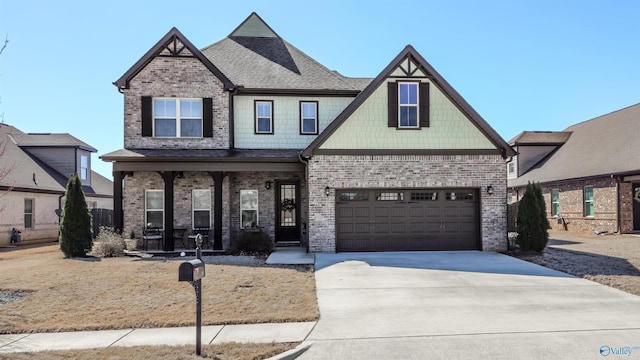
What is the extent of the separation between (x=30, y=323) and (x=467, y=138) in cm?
1364

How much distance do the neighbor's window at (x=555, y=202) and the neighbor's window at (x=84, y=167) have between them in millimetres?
29513

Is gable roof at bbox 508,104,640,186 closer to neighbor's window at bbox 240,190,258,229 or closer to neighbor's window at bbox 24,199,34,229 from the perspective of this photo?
neighbor's window at bbox 240,190,258,229

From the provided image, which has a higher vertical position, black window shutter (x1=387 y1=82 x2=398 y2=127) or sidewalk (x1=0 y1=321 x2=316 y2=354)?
black window shutter (x1=387 y1=82 x2=398 y2=127)

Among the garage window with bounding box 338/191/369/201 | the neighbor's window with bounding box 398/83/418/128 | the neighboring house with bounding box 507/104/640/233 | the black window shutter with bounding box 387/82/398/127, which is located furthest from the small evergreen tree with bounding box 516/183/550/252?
the neighboring house with bounding box 507/104/640/233

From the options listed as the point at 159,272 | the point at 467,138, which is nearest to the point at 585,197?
the point at 467,138

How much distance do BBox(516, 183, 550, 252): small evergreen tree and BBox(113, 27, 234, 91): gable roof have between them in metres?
11.8

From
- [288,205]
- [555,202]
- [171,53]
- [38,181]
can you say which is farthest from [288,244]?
[555,202]

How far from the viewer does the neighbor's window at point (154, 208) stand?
52.7 ft

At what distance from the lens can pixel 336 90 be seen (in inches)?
661

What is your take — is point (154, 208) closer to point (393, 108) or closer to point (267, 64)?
point (267, 64)

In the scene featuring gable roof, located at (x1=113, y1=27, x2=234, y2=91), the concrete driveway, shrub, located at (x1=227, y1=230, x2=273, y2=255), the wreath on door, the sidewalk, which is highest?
gable roof, located at (x1=113, y1=27, x2=234, y2=91)

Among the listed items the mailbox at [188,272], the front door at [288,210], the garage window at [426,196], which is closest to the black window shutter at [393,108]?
the garage window at [426,196]

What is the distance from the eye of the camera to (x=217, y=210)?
596 inches

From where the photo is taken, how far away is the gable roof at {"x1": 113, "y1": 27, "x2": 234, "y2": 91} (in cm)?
1573
